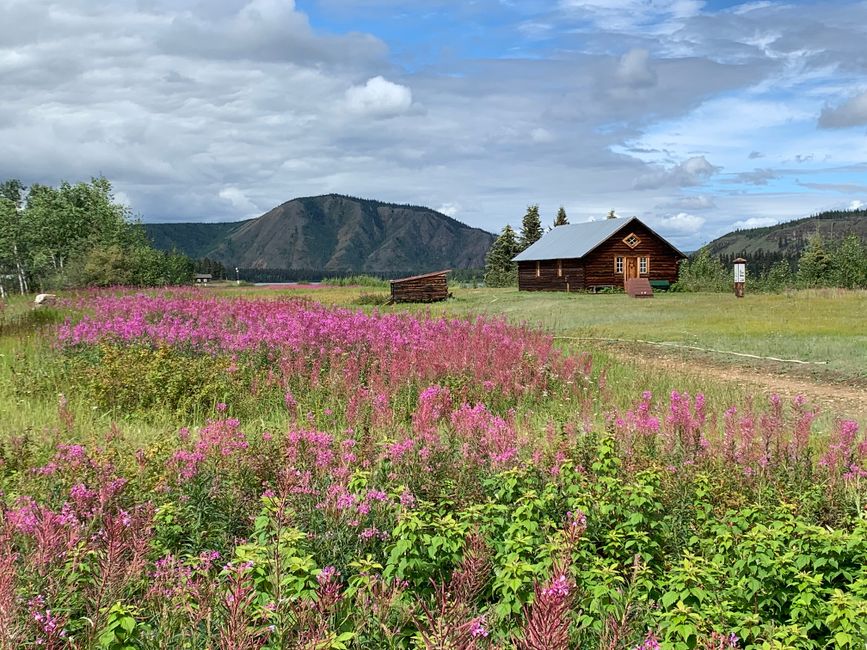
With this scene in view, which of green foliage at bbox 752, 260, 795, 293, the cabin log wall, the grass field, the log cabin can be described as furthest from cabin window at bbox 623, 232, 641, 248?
the grass field

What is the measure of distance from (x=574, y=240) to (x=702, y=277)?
356 inches

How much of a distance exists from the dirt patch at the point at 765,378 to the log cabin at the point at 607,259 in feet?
97.3

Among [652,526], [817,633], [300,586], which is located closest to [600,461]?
[652,526]

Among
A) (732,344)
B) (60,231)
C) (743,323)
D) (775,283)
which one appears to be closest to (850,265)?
(775,283)

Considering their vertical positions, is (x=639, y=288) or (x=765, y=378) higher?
(x=639, y=288)

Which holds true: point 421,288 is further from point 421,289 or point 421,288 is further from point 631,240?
point 631,240

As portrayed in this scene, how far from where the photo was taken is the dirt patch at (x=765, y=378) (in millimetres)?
10445

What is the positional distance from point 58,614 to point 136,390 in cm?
644

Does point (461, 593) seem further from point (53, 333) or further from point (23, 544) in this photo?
point (53, 333)

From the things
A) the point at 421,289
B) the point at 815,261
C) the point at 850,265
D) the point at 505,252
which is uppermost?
the point at 505,252

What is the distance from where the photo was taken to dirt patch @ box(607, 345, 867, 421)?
1045 cm

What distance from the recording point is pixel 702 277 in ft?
154

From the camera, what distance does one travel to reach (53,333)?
1386cm

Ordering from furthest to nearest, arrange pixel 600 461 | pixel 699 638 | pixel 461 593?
pixel 600 461, pixel 699 638, pixel 461 593
